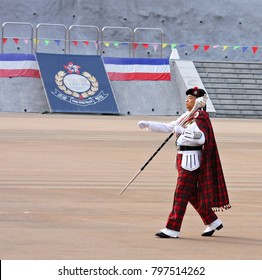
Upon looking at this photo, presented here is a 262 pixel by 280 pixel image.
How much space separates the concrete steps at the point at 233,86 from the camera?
42.1 m

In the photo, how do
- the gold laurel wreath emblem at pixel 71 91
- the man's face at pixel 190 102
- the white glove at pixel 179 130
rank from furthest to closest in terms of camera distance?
the gold laurel wreath emblem at pixel 71 91, the man's face at pixel 190 102, the white glove at pixel 179 130

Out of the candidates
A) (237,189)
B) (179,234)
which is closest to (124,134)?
(237,189)

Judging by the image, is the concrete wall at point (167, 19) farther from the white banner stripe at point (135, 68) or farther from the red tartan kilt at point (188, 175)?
the red tartan kilt at point (188, 175)

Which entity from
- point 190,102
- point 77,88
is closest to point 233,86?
point 77,88

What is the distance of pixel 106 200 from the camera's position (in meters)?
14.8

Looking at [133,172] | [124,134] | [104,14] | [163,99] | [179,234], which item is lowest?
[179,234]

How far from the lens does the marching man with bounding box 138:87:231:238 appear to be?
11555 mm

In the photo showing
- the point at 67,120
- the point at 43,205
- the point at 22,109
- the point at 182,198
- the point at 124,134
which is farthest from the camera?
the point at 22,109

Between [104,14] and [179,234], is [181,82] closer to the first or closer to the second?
[104,14]

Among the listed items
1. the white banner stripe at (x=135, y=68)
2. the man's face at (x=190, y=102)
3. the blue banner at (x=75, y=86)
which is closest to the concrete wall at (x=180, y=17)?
the white banner stripe at (x=135, y=68)

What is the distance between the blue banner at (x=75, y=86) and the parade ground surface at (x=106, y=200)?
1185 centimetres

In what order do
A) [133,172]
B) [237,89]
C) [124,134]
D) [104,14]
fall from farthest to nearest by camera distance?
[104,14] < [237,89] < [124,134] < [133,172]

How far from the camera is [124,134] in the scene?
28.8 meters

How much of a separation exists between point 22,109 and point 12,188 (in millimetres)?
24554
